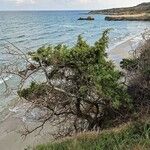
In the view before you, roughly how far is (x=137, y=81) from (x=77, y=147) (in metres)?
7.01

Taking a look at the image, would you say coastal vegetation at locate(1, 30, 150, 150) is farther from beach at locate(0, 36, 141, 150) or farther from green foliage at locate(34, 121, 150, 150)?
green foliage at locate(34, 121, 150, 150)

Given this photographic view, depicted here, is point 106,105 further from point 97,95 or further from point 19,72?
point 19,72

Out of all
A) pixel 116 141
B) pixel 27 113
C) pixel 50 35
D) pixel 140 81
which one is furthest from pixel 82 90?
pixel 50 35

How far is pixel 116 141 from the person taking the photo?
770 centimetres

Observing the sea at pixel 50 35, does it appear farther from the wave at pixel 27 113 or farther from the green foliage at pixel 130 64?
the green foliage at pixel 130 64

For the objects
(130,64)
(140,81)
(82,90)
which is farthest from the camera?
(130,64)

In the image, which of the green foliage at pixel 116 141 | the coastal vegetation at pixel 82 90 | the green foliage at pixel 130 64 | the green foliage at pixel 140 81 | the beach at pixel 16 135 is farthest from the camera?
the beach at pixel 16 135

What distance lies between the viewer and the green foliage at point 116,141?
24.0 ft

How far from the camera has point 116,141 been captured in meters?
7.70

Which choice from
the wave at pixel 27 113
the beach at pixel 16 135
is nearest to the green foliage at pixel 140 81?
the beach at pixel 16 135

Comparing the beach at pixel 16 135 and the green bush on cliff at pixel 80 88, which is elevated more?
the green bush on cliff at pixel 80 88

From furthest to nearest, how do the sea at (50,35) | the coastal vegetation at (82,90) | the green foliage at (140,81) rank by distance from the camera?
the sea at (50,35)
the green foliage at (140,81)
the coastal vegetation at (82,90)

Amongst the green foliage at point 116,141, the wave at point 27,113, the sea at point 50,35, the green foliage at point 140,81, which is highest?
the green foliage at point 116,141

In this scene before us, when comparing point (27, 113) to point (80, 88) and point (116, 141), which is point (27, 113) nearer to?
point (80, 88)
